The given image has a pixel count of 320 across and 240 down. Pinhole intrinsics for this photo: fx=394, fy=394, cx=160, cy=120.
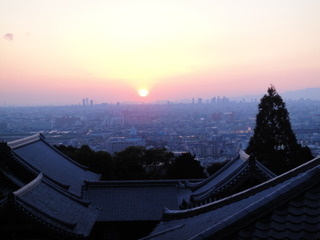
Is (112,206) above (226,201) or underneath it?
underneath

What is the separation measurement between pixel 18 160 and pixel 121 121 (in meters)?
138

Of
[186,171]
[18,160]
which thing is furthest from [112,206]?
[186,171]

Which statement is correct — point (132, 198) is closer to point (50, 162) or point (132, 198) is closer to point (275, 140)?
point (50, 162)

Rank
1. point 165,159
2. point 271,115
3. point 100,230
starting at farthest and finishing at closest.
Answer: point 165,159 < point 271,115 < point 100,230

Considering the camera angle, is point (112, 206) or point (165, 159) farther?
point (165, 159)

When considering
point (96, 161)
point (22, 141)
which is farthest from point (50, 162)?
point (96, 161)

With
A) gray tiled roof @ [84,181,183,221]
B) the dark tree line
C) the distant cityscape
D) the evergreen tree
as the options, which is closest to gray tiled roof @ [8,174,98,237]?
gray tiled roof @ [84,181,183,221]

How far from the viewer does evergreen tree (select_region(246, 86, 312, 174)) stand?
18.7 m

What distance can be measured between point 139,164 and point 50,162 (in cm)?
1047

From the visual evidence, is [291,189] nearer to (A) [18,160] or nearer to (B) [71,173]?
(A) [18,160]

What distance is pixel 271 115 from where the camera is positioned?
1980cm

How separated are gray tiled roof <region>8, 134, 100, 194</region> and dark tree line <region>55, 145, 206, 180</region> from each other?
5.98m

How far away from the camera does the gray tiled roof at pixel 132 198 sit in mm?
13305

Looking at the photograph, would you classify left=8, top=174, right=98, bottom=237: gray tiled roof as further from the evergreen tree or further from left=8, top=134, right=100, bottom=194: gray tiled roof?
the evergreen tree
